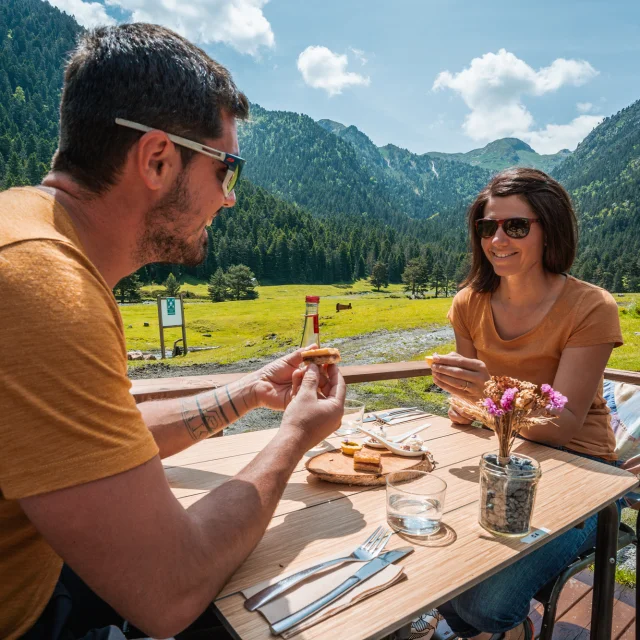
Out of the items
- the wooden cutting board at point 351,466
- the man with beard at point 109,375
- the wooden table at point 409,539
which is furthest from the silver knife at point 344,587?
the wooden cutting board at point 351,466

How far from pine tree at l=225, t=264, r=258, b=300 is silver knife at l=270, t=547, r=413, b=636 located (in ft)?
202

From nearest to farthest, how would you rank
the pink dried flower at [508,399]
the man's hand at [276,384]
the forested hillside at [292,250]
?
the pink dried flower at [508,399]
the man's hand at [276,384]
the forested hillside at [292,250]

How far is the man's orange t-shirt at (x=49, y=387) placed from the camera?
75 cm

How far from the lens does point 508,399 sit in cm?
128

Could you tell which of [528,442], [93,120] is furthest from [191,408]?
[528,442]

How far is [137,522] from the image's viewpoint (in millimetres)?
811

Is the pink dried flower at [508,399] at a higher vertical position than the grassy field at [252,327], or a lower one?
higher

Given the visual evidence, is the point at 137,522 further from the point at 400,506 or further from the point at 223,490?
the point at 400,506

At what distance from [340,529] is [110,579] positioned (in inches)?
24.1

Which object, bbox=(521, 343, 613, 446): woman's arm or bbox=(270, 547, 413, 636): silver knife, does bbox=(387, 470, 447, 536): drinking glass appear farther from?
bbox=(521, 343, 613, 446): woman's arm

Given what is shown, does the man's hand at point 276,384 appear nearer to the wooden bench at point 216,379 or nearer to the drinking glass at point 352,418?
the drinking glass at point 352,418

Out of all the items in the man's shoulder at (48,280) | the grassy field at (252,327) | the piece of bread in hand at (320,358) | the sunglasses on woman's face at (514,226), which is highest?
the sunglasses on woman's face at (514,226)

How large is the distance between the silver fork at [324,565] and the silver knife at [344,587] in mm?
25

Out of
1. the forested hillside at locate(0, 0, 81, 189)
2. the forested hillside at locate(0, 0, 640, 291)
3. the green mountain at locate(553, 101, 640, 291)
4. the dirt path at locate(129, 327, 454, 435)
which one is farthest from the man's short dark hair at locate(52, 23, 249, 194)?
the forested hillside at locate(0, 0, 81, 189)
